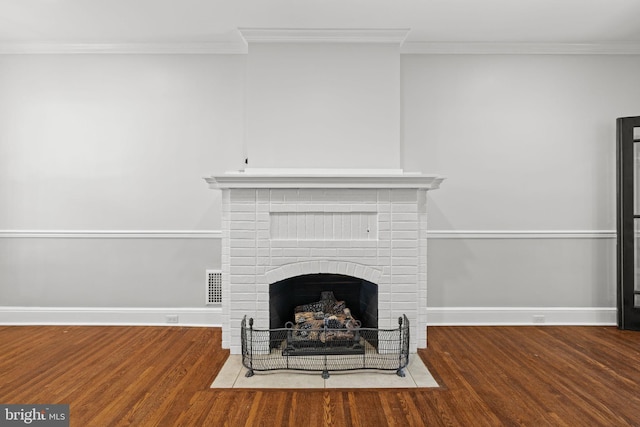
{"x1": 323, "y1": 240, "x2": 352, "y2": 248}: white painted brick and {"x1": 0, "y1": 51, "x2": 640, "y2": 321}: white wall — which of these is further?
{"x1": 0, "y1": 51, "x2": 640, "y2": 321}: white wall

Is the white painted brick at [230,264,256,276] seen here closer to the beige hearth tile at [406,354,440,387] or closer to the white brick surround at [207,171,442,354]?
the white brick surround at [207,171,442,354]

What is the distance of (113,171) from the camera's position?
158 inches

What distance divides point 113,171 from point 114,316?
4.39ft

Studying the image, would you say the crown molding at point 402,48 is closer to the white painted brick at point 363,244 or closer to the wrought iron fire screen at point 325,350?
the white painted brick at point 363,244

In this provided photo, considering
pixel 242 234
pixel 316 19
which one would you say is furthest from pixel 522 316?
pixel 316 19

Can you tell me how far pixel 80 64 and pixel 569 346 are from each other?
15.9 ft

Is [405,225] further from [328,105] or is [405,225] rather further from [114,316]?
[114,316]

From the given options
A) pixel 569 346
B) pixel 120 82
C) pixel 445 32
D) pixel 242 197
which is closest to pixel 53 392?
pixel 242 197

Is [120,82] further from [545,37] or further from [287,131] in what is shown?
[545,37]

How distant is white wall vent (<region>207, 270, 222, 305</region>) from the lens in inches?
157

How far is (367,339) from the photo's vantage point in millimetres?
3359

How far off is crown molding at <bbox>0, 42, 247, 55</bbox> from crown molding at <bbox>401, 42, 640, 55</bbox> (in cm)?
168

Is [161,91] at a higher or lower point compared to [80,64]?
lower

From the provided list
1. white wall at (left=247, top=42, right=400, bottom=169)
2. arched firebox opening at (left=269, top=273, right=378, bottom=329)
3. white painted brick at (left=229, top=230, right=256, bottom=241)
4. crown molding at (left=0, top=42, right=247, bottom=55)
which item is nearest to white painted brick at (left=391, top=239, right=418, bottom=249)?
arched firebox opening at (left=269, top=273, right=378, bottom=329)
